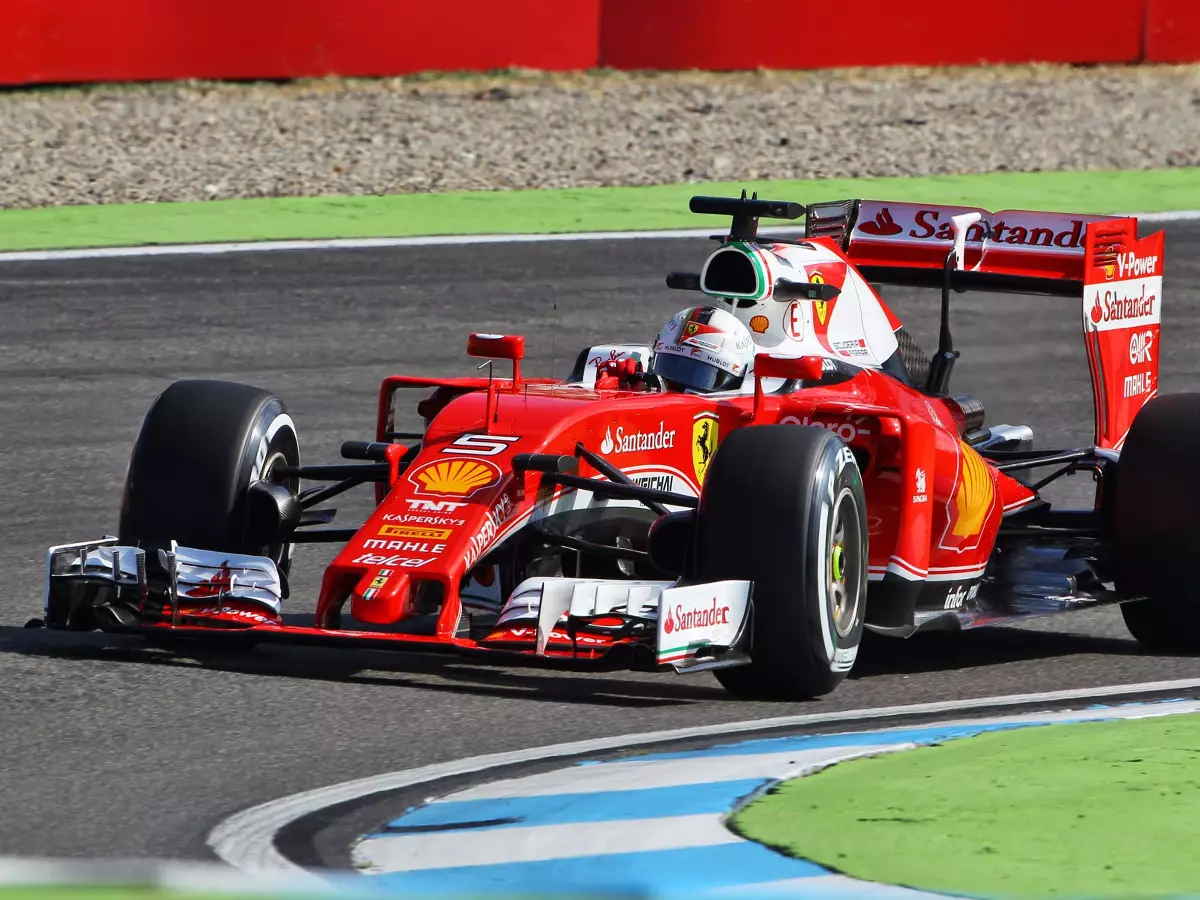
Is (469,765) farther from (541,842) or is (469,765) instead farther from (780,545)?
(780,545)

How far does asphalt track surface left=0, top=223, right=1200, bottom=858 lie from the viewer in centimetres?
590

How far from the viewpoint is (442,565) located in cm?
673

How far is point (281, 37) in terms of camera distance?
1895 cm

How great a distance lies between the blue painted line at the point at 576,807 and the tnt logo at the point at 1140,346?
12.2ft

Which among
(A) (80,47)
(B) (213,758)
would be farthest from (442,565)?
(A) (80,47)

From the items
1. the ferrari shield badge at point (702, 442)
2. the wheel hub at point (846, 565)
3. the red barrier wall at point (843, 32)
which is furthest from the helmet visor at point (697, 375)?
the red barrier wall at point (843, 32)

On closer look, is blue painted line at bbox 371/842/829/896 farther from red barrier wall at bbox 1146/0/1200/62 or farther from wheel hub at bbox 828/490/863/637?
red barrier wall at bbox 1146/0/1200/62

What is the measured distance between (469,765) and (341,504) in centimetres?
515

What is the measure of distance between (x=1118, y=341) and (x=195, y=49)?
11.8 metres

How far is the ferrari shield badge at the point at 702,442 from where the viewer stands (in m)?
7.46

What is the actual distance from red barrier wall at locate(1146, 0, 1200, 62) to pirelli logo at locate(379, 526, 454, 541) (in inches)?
616

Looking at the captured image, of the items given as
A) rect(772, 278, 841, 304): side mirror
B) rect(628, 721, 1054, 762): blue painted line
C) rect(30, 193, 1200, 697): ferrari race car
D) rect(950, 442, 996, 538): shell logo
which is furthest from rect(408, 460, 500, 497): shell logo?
rect(950, 442, 996, 538): shell logo

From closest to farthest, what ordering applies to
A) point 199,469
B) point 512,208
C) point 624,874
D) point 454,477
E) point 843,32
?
point 624,874 → point 454,477 → point 199,469 → point 512,208 → point 843,32

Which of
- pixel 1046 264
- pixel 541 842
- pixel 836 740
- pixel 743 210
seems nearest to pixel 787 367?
pixel 743 210
